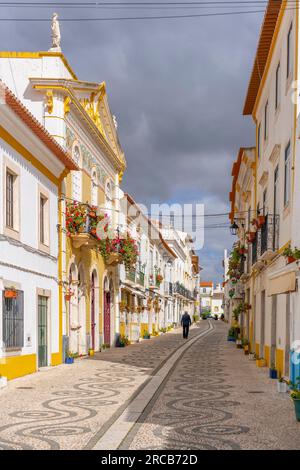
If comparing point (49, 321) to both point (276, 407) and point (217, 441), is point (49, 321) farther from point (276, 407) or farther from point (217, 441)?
point (217, 441)

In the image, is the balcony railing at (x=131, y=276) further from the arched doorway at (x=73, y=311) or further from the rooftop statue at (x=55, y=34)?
the rooftop statue at (x=55, y=34)

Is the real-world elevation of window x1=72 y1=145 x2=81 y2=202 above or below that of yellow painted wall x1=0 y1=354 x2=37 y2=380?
above

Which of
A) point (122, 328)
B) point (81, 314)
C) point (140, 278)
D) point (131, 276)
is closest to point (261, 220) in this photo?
point (81, 314)

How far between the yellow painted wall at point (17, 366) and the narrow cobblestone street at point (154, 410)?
0.24 meters

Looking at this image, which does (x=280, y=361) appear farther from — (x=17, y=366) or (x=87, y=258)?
(x=87, y=258)

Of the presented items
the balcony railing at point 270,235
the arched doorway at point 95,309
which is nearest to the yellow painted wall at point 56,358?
the arched doorway at point 95,309

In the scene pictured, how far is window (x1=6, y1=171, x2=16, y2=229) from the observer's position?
1361 cm

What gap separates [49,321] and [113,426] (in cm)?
887

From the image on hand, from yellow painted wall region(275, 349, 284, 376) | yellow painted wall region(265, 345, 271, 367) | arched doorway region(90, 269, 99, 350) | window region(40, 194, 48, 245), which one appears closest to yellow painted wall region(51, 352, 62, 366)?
window region(40, 194, 48, 245)

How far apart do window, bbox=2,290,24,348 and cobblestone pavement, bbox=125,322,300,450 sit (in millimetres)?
3501

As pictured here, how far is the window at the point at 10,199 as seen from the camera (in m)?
13.6

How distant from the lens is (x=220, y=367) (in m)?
16.7

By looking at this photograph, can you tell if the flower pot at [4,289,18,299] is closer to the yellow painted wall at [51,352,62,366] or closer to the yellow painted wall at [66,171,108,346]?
the yellow painted wall at [51,352,62,366]

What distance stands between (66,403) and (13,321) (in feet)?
13.1
